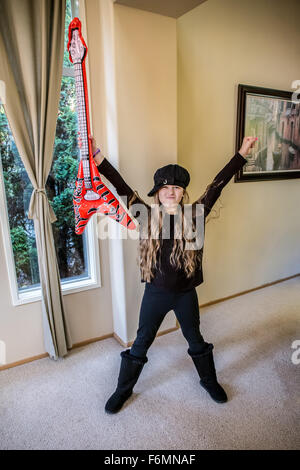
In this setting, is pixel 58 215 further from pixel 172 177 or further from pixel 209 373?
pixel 209 373

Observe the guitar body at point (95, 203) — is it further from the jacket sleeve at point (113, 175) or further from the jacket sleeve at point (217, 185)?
the jacket sleeve at point (217, 185)

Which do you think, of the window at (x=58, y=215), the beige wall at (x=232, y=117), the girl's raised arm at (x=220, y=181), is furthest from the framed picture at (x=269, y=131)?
the window at (x=58, y=215)

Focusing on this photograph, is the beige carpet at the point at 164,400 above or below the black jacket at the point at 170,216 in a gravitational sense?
below

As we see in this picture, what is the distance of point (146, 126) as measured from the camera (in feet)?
7.04

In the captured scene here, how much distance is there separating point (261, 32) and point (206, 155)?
1267 mm

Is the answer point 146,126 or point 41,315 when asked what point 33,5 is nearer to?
point 146,126

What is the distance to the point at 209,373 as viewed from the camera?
1834mm

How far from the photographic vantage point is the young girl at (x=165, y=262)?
5.55 ft

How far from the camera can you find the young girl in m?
1.69

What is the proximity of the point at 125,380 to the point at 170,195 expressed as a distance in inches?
42.8

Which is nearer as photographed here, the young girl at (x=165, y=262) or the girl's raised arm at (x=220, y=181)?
the young girl at (x=165, y=262)

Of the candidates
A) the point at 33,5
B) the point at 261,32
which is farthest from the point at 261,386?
the point at 261,32

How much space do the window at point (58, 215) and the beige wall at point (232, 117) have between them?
2.87 feet

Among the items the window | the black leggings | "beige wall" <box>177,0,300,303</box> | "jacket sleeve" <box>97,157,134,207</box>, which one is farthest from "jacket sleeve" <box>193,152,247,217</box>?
the window
